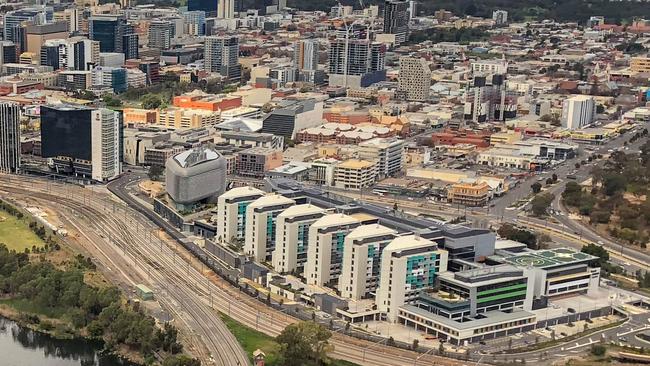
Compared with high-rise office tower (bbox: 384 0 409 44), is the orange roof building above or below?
below

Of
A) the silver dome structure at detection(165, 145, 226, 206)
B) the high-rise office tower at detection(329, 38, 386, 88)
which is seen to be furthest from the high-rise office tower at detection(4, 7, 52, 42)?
the silver dome structure at detection(165, 145, 226, 206)

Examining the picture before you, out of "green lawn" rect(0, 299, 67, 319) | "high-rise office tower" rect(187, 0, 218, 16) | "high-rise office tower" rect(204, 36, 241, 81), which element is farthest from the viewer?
"high-rise office tower" rect(187, 0, 218, 16)

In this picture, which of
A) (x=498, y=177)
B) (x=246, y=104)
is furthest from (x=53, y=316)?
(x=246, y=104)

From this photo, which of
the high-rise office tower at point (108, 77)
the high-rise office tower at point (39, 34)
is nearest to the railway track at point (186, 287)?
the high-rise office tower at point (108, 77)

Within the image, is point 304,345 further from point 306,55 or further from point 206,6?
point 206,6

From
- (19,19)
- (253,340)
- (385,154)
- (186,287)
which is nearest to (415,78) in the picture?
(385,154)

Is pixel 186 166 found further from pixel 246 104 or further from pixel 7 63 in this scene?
pixel 7 63

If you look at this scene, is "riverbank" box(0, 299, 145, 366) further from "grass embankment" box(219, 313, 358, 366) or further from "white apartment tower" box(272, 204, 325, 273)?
"white apartment tower" box(272, 204, 325, 273)
